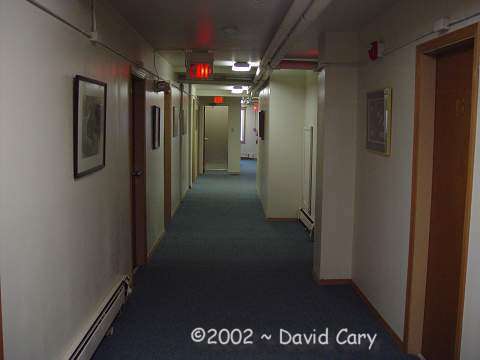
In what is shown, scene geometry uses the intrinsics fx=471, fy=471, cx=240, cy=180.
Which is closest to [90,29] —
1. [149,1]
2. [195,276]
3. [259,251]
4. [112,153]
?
[149,1]

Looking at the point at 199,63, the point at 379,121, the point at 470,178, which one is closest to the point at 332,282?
the point at 379,121

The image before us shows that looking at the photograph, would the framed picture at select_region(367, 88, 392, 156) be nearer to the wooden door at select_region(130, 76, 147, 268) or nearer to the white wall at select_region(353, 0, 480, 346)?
the white wall at select_region(353, 0, 480, 346)

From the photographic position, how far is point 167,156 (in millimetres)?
7184

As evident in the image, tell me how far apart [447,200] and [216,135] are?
13.7 metres

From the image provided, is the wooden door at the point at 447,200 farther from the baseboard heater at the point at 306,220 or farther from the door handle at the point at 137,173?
the baseboard heater at the point at 306,220

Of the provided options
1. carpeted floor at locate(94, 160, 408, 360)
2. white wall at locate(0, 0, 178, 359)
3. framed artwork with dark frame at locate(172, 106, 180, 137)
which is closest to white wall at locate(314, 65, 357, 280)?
carpeted floor at locate(94, 160, 408, 360)

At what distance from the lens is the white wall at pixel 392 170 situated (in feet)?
10.5

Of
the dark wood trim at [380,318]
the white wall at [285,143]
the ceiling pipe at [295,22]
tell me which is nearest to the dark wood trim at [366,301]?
the dark wood trim at [380,318]

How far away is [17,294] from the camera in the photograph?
2.08 m

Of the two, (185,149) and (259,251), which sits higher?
(185,149)

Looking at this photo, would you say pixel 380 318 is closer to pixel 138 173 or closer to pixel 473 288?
pixel 473 288

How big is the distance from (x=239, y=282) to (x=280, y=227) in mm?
2749

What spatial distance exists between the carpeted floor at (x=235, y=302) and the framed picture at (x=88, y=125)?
4.37ft

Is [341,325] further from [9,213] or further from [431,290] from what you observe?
[9,213]
